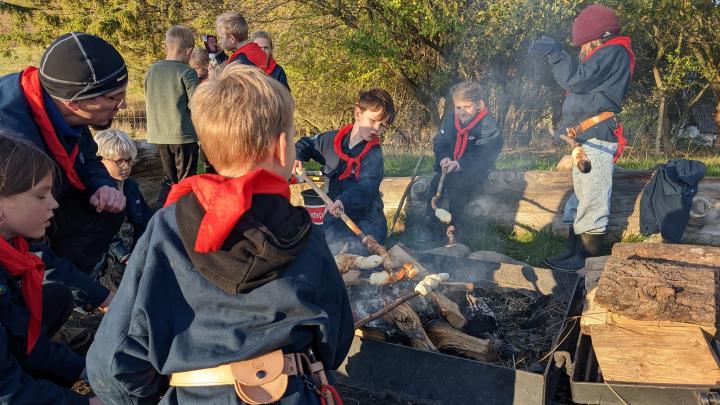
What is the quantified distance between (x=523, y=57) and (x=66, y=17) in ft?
44.5

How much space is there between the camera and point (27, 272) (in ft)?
7.29

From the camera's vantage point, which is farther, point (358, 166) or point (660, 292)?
point (358, 166)

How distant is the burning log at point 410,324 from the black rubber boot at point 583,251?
83.8 inches

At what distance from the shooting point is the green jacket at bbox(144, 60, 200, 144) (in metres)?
5.93

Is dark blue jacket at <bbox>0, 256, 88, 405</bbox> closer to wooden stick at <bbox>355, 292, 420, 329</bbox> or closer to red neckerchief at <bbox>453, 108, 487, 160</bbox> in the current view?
wooden stick at <bbox>355, 292, 420, 329</bbox>

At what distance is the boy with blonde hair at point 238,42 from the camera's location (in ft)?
18.1

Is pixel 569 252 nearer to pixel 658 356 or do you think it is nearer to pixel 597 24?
pixel 597 24

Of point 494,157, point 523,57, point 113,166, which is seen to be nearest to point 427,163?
point 494,157

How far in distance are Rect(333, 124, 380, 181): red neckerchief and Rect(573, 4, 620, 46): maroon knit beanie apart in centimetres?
197

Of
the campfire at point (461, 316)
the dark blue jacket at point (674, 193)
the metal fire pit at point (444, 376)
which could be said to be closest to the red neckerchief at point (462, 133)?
the dark blue jacket at point (674, 193)

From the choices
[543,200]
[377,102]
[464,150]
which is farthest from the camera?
[543,200]

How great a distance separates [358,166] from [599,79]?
7.05 feet

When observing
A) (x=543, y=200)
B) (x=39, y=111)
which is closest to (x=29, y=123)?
(x=39, y=111)

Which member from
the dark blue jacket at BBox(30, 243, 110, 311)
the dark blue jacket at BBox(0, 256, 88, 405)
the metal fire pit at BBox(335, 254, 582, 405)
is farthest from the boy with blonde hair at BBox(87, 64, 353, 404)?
the dark blue jacket at BBox(30, 243, 110, 311)
